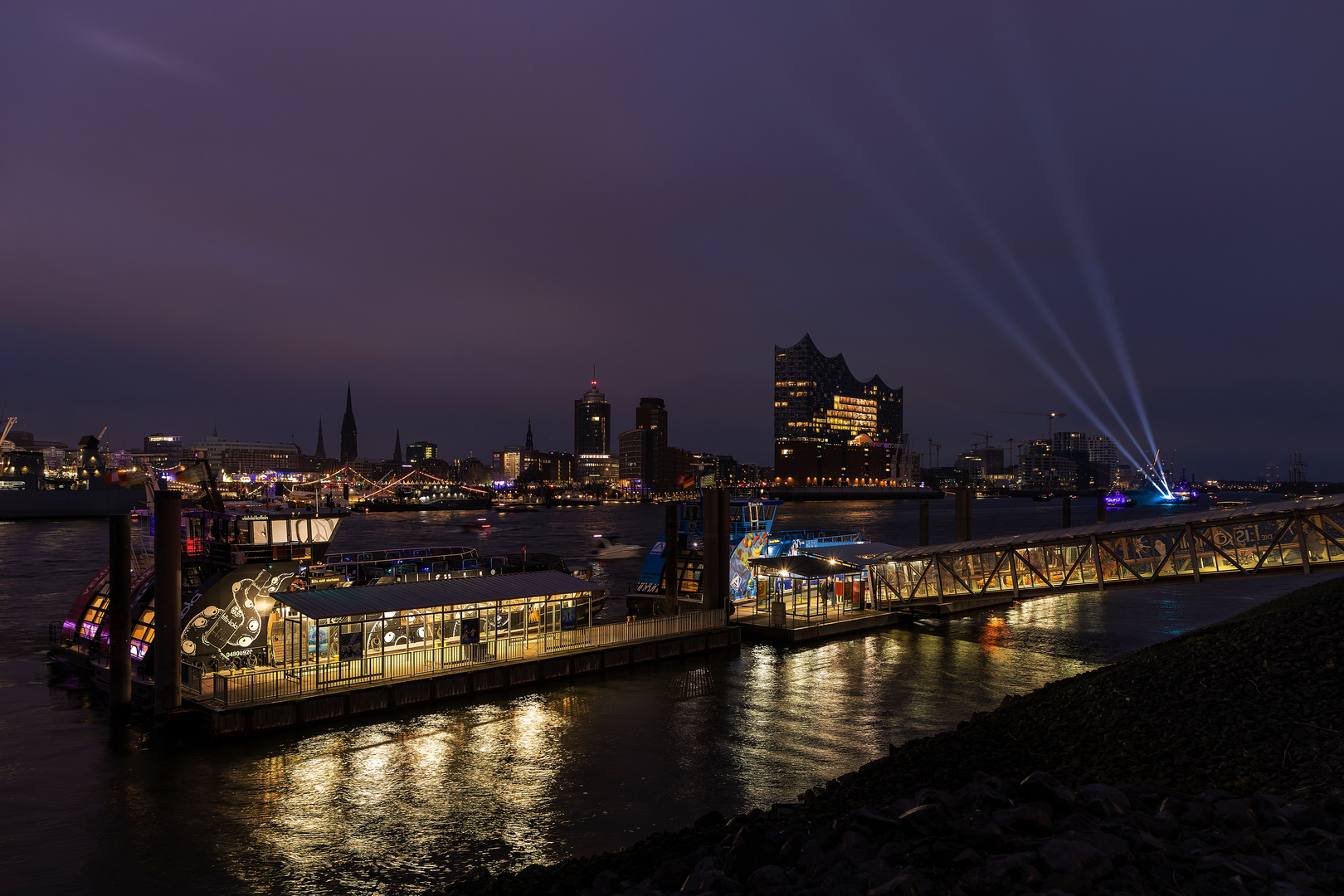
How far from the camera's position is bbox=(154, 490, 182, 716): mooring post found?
2169cm

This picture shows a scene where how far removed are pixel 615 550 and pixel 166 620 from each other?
6955cm

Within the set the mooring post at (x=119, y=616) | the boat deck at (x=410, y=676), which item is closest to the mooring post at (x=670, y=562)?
the boat deck at (x=410, y=676)

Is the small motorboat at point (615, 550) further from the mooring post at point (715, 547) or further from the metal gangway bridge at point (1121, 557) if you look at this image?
the mooring post at point (715, 547)

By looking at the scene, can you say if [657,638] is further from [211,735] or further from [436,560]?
[211,735]

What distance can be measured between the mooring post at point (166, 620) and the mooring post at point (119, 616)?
67.2 inches

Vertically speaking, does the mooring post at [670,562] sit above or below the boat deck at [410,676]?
above

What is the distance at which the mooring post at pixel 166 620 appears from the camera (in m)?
21.7

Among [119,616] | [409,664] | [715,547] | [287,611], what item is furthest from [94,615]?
[715,547]

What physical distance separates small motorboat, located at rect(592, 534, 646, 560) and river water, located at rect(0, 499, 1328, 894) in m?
48.7

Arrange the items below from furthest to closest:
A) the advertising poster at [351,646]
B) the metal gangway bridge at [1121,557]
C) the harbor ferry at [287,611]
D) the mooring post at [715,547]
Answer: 1. the mooring post at [715,547]
2. the metal gangway bridge at [1121,557]
3. the harbor ferry at [287,611]
4. the advertising poster at [351,646]

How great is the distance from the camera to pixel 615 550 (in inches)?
3565

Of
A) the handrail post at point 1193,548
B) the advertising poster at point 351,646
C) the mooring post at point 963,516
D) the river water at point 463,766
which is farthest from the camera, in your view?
the mooring post at point 963,516

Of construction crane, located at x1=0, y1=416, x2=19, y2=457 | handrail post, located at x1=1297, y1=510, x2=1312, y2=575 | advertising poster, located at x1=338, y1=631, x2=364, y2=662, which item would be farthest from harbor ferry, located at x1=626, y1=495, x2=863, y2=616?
construction crane, located at x1=0, y1=416, x2=19, y2=457

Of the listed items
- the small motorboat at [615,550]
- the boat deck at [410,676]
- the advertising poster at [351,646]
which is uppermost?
the advertising poster at [351,646]
